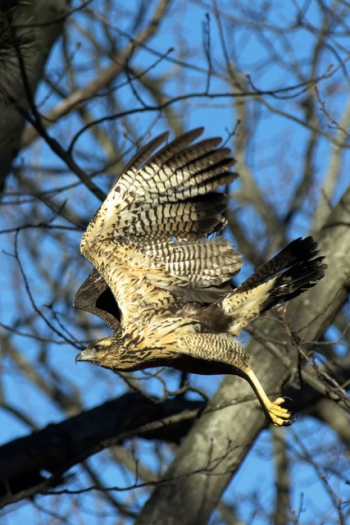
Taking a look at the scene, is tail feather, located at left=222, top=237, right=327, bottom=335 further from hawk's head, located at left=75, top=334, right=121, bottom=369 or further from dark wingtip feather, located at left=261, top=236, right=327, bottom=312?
hawk's head, located at left=75, top=334, right=121, bottom=369

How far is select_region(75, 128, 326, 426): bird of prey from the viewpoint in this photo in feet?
16.6

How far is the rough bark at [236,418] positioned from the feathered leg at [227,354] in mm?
905

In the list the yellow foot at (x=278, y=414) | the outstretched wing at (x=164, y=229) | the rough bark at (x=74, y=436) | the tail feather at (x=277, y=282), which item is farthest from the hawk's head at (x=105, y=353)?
the rough bark at (x=74, y=436)

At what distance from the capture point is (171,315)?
5.29 m

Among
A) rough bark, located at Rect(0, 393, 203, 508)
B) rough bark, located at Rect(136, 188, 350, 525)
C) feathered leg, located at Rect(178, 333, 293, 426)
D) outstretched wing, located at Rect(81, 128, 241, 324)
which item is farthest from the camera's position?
rough bark, located at Rect(0, 393, 203, 508)

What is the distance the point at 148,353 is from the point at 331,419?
3191 mm

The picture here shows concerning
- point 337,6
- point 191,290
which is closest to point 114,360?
point 191,290

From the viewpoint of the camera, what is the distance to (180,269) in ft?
18.2

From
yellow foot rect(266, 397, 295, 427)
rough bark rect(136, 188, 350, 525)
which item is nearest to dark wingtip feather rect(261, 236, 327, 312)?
yellow foot rect(266, 397, 295, 427)

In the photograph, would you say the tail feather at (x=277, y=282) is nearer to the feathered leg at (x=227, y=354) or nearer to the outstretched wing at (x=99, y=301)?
the feathered leg at (x=227, y=354)

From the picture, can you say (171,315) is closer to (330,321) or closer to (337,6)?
(330,321)

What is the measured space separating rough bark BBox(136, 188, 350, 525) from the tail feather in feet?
2.43

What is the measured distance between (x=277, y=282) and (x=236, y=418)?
1.44 meters

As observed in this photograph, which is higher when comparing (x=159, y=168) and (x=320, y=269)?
(x=159, y=168)
